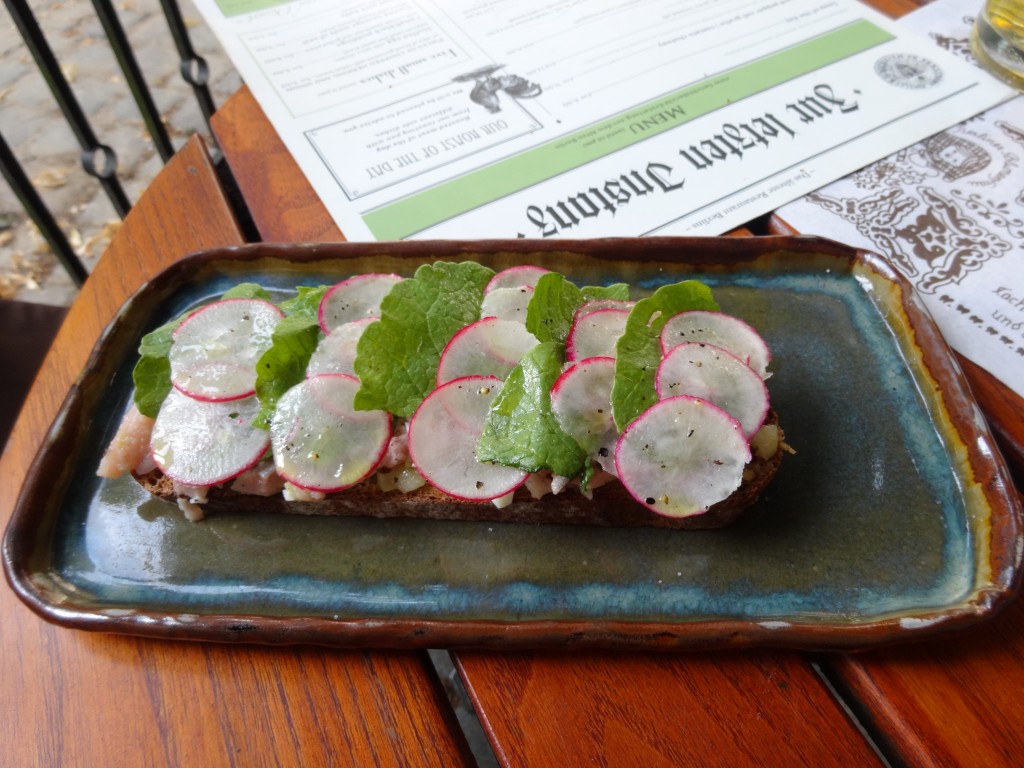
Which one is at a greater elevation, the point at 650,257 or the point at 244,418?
the point at 244,418

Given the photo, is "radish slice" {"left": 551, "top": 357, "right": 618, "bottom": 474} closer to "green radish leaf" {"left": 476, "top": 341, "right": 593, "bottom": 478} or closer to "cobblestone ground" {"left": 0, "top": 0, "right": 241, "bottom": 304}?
"green radish leaf" {"left": 476, "top": 341, "right": 593, "bottom": 478}

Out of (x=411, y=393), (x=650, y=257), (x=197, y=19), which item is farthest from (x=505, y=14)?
(x=197, y=19)

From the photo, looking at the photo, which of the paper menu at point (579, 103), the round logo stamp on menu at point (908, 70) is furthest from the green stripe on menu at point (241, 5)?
the round logo stamp on menu at point (908, 70)

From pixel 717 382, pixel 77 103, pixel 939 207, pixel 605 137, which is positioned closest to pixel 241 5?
pixel 77 103

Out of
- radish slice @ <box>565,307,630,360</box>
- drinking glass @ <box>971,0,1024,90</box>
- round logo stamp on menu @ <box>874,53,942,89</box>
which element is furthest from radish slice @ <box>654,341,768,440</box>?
drinking glass @ <box>971,0,1024,90</box>

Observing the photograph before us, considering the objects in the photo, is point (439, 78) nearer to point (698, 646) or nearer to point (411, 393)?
point (411, 393)

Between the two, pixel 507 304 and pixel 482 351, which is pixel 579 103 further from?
pixel 482 351

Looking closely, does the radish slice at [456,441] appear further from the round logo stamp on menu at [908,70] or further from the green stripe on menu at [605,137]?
the round logo stamp on menu at [908,70]
